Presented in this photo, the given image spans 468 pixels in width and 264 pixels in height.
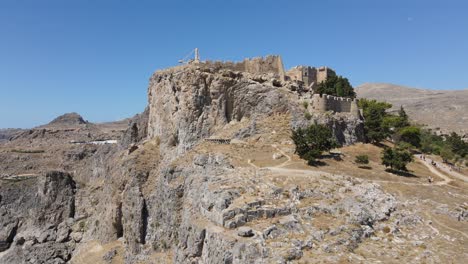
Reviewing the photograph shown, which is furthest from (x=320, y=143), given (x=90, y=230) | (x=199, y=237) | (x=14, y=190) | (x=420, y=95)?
(x=420, y=95)

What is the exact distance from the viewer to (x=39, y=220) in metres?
68.5

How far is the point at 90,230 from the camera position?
59.3 metres

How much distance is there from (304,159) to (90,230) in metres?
41.2

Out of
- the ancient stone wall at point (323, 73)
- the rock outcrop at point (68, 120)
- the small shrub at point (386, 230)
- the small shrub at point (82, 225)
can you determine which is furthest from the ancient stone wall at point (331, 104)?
the rock outcrop at point (68, 120)

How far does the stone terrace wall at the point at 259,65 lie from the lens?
48.6 m

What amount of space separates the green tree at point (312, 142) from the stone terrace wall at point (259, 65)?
13.5 m

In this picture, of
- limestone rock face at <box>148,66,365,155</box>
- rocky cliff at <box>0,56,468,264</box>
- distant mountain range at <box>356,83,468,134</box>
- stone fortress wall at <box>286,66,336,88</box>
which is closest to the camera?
rocky cliff at <box>0,56,468,264</box>

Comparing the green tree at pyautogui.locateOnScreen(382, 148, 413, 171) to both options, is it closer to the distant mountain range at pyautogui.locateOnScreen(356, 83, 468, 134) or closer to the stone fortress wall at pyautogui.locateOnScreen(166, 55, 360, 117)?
the stone fortress wall at pyautogui.locateOnScreen(166, 55, 360, 117)

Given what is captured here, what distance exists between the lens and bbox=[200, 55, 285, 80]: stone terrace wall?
4862cm

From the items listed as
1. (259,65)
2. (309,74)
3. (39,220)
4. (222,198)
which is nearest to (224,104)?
(259,65)

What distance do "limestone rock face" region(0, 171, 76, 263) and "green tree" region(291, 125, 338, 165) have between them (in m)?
43.5

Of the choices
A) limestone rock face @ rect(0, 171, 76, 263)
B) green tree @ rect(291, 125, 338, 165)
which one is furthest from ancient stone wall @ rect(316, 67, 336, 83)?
limestone rock face @ rect(0, 171, 76, 263)

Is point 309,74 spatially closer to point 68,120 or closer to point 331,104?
point 331,104

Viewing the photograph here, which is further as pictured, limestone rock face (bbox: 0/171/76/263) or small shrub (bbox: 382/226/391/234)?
limestone rock face (bbox: 0/171/76/263)
